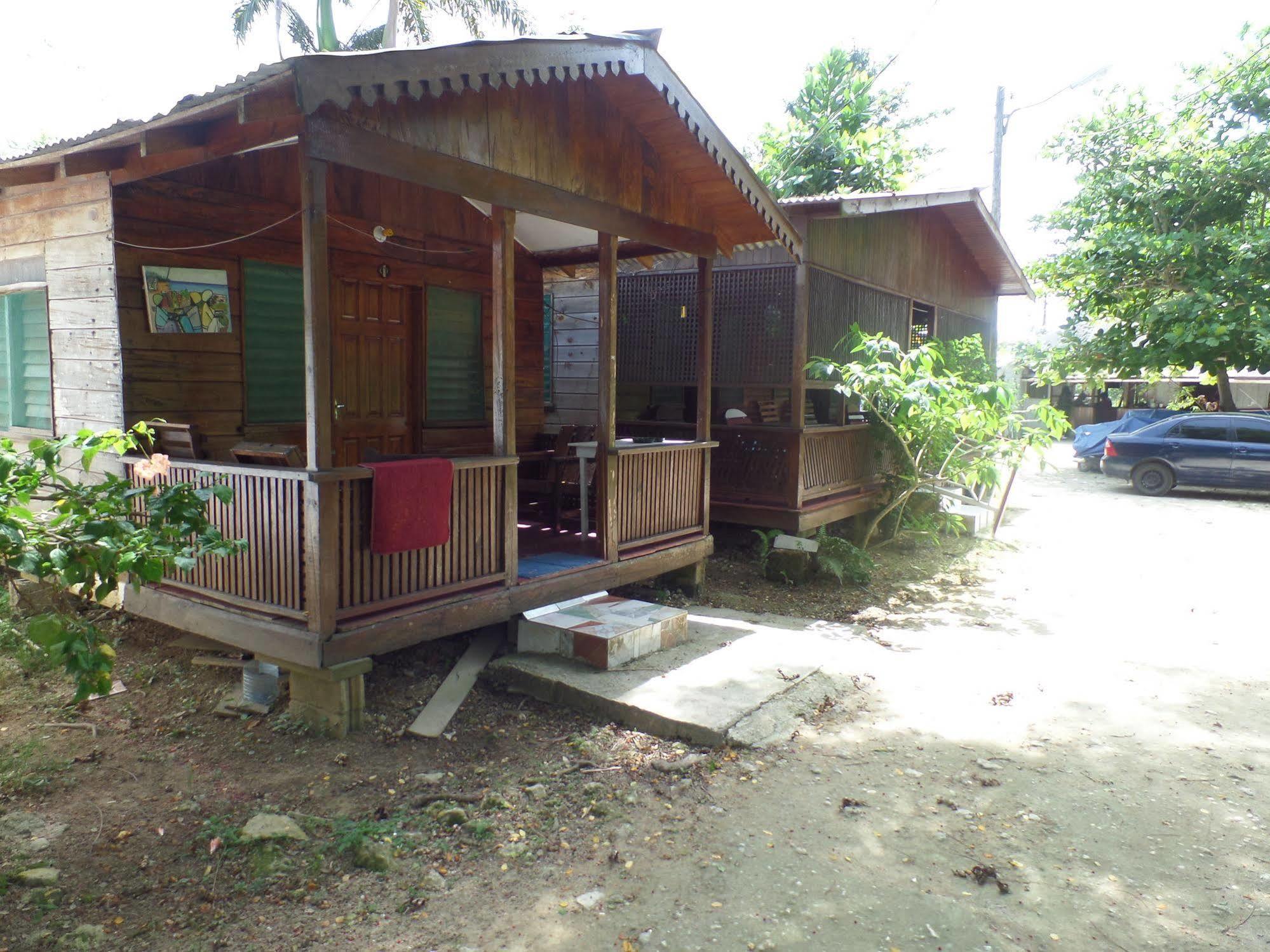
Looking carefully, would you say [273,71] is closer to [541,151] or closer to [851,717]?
[541,151]

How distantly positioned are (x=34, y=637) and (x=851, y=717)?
4176 mm

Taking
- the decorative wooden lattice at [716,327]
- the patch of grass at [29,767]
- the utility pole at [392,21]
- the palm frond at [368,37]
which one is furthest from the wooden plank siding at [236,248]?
the palm frond at [368,37]

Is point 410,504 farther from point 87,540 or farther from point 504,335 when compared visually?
point 87,540

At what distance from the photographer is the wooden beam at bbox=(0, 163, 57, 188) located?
523 cm

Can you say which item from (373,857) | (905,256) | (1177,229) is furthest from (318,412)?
(1177,229)

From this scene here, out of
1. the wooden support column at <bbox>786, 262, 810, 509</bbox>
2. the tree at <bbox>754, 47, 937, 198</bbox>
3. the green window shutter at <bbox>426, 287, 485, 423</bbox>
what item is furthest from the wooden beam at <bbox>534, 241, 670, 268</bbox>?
the tree at <bbox>754, 47, 937, 198</bbox>

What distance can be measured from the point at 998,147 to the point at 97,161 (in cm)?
1844

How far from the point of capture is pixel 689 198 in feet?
23.7

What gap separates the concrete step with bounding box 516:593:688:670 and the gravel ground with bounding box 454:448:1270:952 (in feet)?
4.14

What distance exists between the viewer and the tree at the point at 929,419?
27.9 ft

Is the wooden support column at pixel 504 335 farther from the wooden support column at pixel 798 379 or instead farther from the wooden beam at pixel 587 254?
the wooden support column at pixel 798 379

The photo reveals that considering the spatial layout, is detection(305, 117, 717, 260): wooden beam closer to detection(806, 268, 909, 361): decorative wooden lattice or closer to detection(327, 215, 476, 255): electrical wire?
detection(327, 215, 476, 255): electrical wire

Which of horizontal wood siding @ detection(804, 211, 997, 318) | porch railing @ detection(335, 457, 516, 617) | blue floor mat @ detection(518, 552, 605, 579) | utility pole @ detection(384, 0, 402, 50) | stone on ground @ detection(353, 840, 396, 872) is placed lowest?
stone on ground @ detection(353, 840, 396, 872)

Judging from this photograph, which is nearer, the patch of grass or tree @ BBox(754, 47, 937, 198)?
the patch of grass
